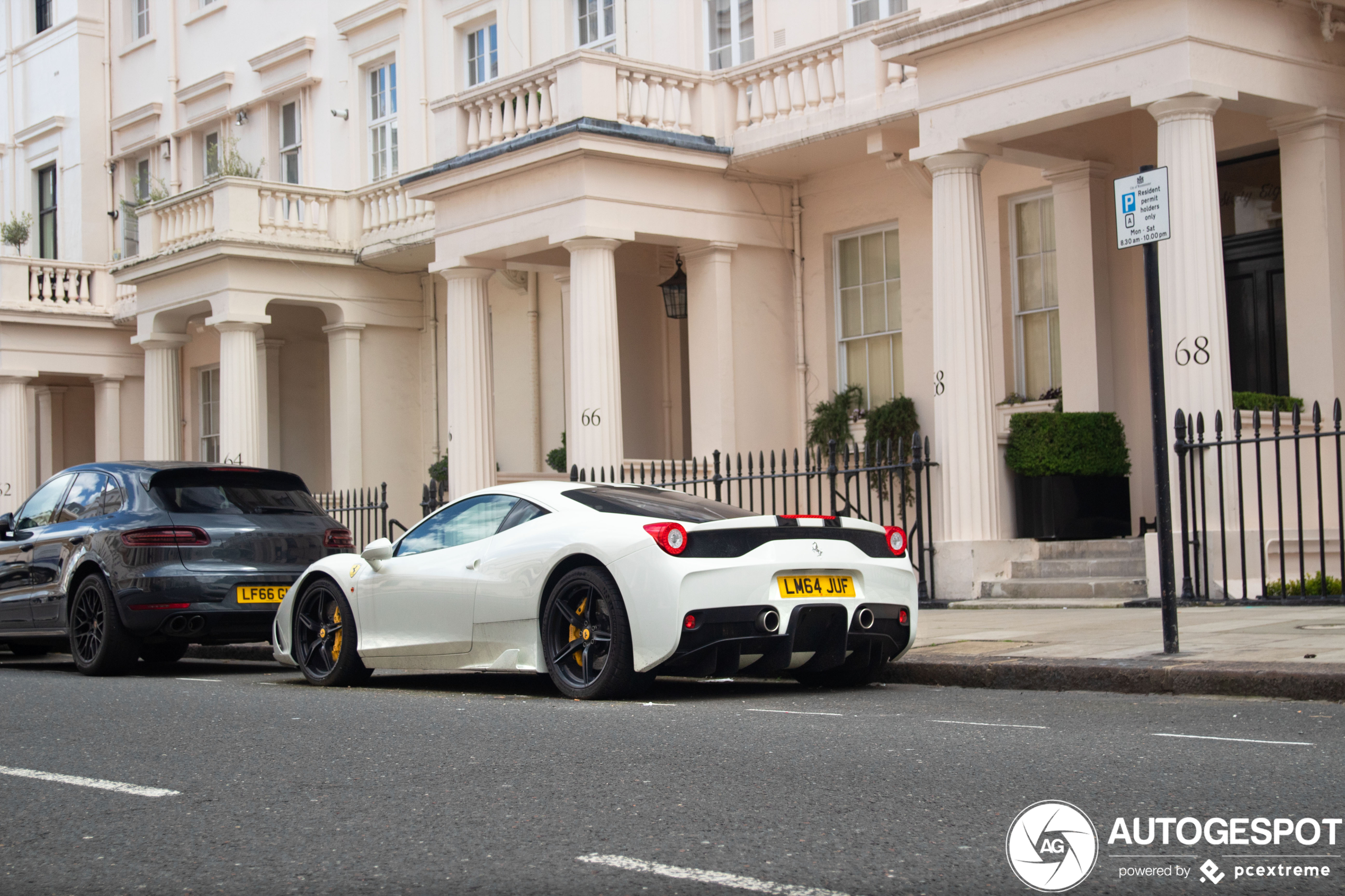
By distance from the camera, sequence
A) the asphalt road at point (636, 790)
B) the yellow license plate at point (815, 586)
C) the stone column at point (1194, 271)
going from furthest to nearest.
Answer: the stone column at point (1194, 271)
the yellow license plate at point (815, 586)
the asphalt road at point (636, 790)

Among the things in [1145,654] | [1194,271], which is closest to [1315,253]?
[1194,271]

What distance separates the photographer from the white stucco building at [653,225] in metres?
13.9

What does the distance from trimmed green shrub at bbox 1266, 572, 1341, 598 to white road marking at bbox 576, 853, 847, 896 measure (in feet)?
29.0

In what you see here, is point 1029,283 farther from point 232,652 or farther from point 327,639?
point 327,639

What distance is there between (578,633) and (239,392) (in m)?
15.6

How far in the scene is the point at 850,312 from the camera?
19.2m

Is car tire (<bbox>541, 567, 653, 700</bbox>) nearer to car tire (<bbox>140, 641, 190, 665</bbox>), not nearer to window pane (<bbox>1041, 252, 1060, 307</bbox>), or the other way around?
car tire (<bbox>140, 641, 190, 665</bbox>)

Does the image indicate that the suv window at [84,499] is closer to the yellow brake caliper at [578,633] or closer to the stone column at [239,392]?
the yellow brake caliper at [578,633]

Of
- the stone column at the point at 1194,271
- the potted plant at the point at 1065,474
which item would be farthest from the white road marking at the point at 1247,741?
the potted plant at the point at 1065,474

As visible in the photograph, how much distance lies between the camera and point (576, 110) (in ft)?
56.4

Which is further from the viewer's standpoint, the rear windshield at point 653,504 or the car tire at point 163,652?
the car tire at point 163,652

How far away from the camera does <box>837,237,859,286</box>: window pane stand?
1911cm

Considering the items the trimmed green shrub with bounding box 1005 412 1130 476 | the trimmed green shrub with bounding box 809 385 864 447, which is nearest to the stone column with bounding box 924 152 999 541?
the trimmed green shrub with bounding box 1005 412 1130 476

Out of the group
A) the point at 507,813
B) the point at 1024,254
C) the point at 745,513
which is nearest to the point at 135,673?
the point at 745,513
